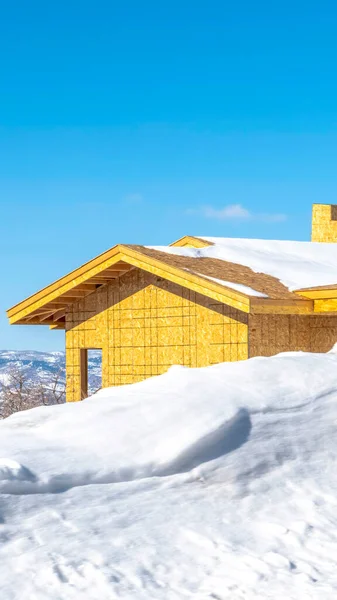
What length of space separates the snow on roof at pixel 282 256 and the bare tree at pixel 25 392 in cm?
1460

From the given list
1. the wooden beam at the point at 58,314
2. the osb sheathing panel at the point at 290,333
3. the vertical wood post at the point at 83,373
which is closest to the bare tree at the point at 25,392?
the wooden beam at the point at 58,314

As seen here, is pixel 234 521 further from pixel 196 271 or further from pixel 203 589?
pixel 196 271

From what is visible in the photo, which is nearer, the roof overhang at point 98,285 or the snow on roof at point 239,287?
the snow on roof at point 239,287

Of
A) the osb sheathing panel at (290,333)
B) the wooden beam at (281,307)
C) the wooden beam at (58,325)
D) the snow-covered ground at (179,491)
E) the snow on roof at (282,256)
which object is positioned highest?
the snow on roof at (282,256)

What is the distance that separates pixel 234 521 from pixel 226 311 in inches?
399

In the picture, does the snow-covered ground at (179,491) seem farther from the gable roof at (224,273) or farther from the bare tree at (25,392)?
the bare tree at (25,392)

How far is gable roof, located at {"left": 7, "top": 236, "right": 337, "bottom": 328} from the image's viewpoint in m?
16.5

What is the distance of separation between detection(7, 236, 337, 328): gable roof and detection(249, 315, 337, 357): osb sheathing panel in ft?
2.28

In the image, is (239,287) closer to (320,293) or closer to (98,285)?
(320,293)

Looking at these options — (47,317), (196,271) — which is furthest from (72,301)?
(196,271)

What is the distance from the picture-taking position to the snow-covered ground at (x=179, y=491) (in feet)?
20.2

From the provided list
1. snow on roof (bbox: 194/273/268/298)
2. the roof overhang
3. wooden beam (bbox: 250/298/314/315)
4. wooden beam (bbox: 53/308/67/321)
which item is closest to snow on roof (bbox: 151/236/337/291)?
wooden beam (bbox: 250/298/314/315)

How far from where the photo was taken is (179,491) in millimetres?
7695

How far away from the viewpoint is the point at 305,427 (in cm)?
911
